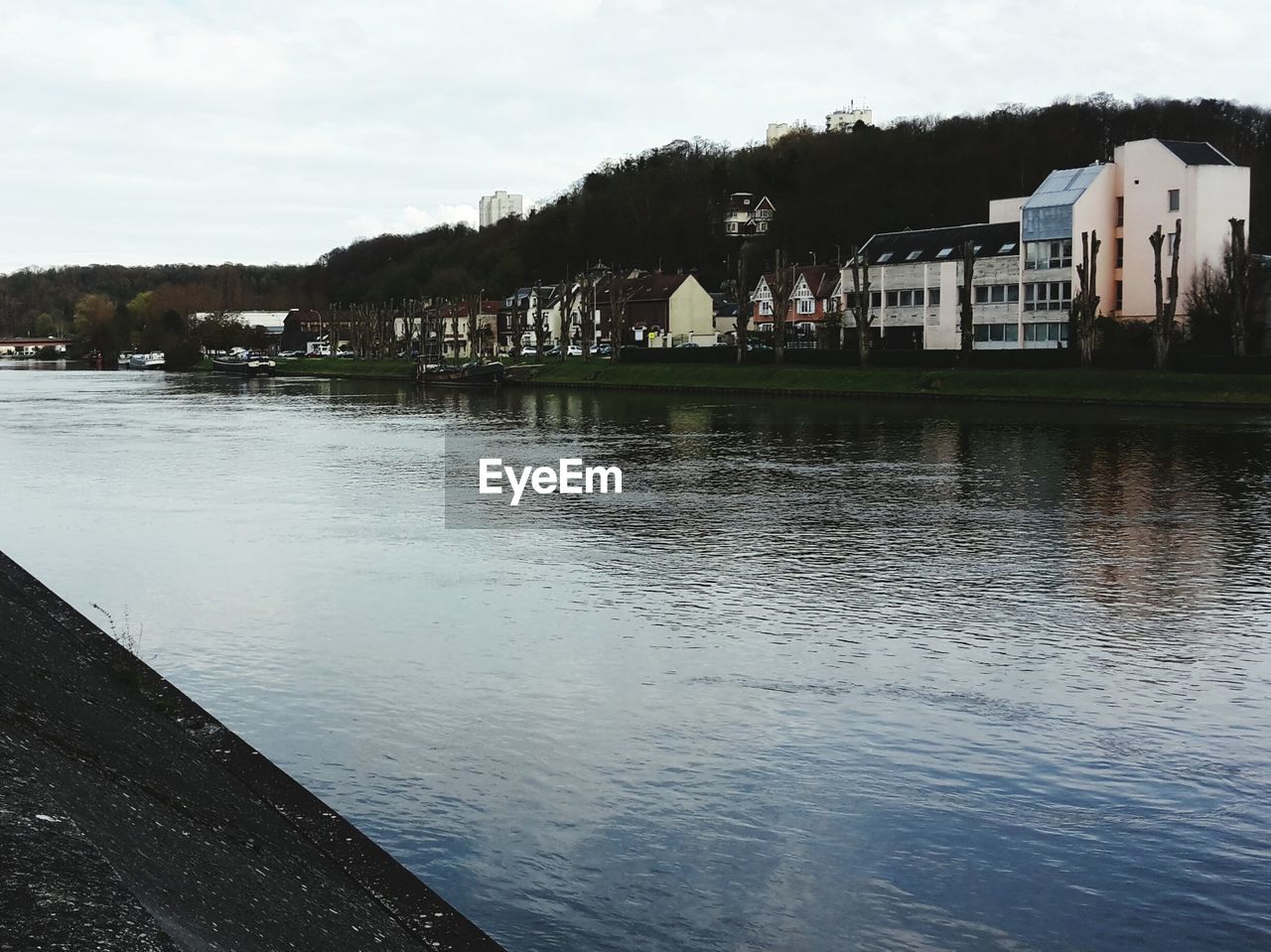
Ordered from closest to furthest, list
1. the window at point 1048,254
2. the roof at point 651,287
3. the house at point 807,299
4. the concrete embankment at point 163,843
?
the concrete embankment at point 163,843, the window at point 1048,254, the house at point 807,299, the roof at point 651,287

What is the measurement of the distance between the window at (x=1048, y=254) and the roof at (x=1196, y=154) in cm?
750

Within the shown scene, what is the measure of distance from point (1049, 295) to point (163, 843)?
79872 mm

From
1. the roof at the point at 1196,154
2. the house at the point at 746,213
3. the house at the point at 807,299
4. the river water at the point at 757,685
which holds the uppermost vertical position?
the house at the point at 746,213

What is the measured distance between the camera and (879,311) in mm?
94562

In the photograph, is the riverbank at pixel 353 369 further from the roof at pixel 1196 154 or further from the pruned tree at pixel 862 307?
the roof at pixel 1196 154

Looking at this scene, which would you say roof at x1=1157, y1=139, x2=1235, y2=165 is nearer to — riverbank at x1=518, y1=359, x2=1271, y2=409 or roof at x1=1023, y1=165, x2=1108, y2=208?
roof at x1=1023, y1=165, x2=1108, y2=208

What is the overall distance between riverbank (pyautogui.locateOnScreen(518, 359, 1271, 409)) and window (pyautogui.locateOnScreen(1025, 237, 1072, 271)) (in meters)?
15.9

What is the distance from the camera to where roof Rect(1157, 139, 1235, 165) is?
7531cm

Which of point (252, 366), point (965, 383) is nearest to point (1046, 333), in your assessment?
point (965, 383)

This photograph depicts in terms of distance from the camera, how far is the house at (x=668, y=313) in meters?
134

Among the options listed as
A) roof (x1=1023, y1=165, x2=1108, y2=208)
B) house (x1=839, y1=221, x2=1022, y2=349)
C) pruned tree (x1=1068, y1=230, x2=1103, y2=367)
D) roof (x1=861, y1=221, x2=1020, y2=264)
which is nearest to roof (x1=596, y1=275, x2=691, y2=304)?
house (x1=839, y1=221, x2=1022, y2=349)

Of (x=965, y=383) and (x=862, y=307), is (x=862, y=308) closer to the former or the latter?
(x=862, y=307)

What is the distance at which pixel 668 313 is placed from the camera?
134625mm

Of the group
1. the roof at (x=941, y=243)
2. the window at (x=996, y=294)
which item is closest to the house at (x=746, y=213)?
the roof at (x=941, y=243)
